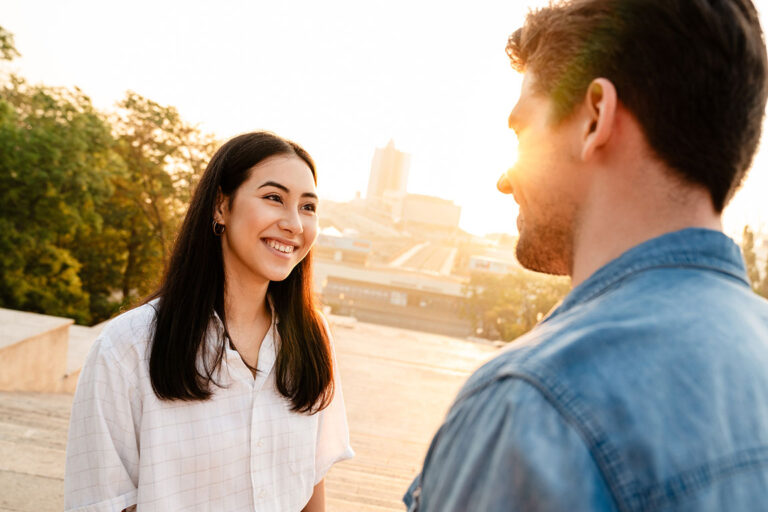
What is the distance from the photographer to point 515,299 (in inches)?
1114

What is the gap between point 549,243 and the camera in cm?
101

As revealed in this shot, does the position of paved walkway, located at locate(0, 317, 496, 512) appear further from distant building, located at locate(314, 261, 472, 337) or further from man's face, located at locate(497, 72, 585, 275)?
distant building, located at locate(314, 261, 472, 337)

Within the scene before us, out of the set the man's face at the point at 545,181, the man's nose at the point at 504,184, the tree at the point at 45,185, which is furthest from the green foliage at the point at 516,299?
the man's face at the point at 545,181

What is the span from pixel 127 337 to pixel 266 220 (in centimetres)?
61

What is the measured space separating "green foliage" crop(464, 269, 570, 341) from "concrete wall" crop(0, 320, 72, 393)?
70.1ft

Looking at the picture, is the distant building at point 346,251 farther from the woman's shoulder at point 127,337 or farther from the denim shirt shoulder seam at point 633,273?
the denim shirt shoulder seam at point 633,273

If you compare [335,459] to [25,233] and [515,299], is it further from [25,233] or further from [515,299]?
[515,299]

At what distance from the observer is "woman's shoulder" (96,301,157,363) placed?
1.73 meters

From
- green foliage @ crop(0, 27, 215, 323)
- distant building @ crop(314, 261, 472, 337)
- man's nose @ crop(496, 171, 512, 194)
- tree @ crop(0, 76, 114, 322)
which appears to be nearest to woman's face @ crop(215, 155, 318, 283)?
man's nose @ crop(496, 171, 512, 194)

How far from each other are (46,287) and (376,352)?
9529mm

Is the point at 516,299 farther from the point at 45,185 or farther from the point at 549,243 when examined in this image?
the point at 549,243

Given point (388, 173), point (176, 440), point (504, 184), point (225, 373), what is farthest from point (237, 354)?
point (388, 173)

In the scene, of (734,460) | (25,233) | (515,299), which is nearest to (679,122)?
(734,460)

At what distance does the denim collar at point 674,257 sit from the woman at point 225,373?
1.39m
